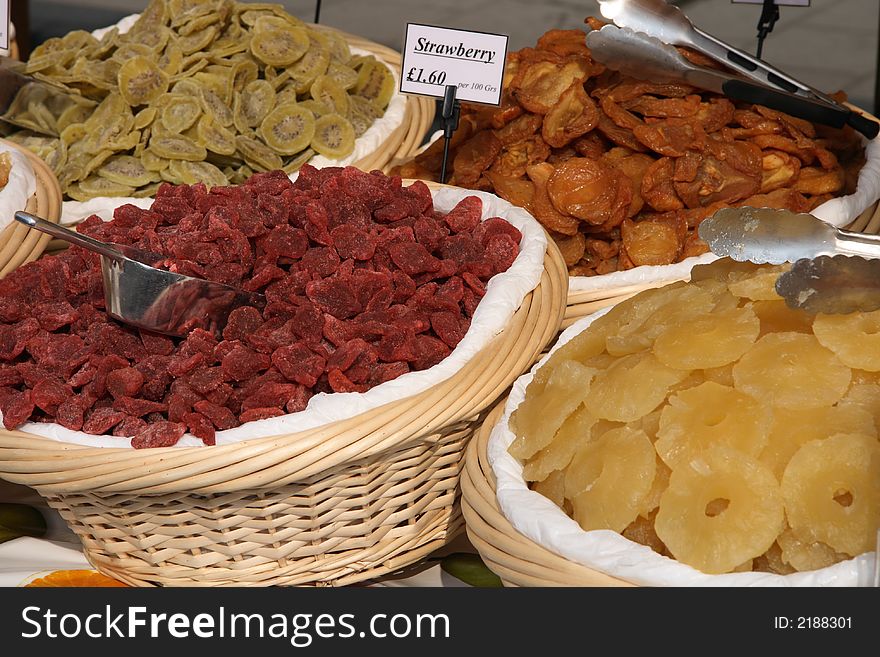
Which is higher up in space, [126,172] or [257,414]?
[257,414]

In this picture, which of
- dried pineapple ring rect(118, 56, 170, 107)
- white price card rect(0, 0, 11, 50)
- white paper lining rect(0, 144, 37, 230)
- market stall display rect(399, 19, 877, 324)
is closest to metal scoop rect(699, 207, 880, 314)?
market stall display rect(399, 19, 877, 324)

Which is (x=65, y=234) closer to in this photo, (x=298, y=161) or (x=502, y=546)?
(x=502, y=546)

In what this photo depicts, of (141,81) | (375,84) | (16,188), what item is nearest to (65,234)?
(16,188)

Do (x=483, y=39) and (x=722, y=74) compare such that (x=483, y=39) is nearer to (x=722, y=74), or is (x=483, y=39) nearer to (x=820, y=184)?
(x=722, y=74)

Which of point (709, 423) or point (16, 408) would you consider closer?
point (709, 423)

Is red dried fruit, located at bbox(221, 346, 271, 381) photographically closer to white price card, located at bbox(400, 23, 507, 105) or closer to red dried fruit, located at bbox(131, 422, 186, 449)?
red dried fruit, located at bbox(131, 422, 186, 449)

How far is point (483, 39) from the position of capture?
1806 millimetres

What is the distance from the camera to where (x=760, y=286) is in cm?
124

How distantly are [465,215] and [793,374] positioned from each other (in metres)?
0.73

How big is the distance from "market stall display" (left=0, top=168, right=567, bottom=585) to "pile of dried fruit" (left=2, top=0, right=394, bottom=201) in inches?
23.8

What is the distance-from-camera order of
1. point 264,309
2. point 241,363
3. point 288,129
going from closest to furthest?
point 241,363
point 264,309
point 288,129

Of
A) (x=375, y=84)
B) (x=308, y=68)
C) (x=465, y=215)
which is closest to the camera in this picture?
(x=465, y=215)

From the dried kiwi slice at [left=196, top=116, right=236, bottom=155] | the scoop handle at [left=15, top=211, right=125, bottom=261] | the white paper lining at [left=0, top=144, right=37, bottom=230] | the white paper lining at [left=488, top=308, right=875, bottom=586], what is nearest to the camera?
the white paper lining at [left=488, top=308, right=875, bottom=586]

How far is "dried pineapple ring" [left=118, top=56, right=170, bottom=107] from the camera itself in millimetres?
2203
